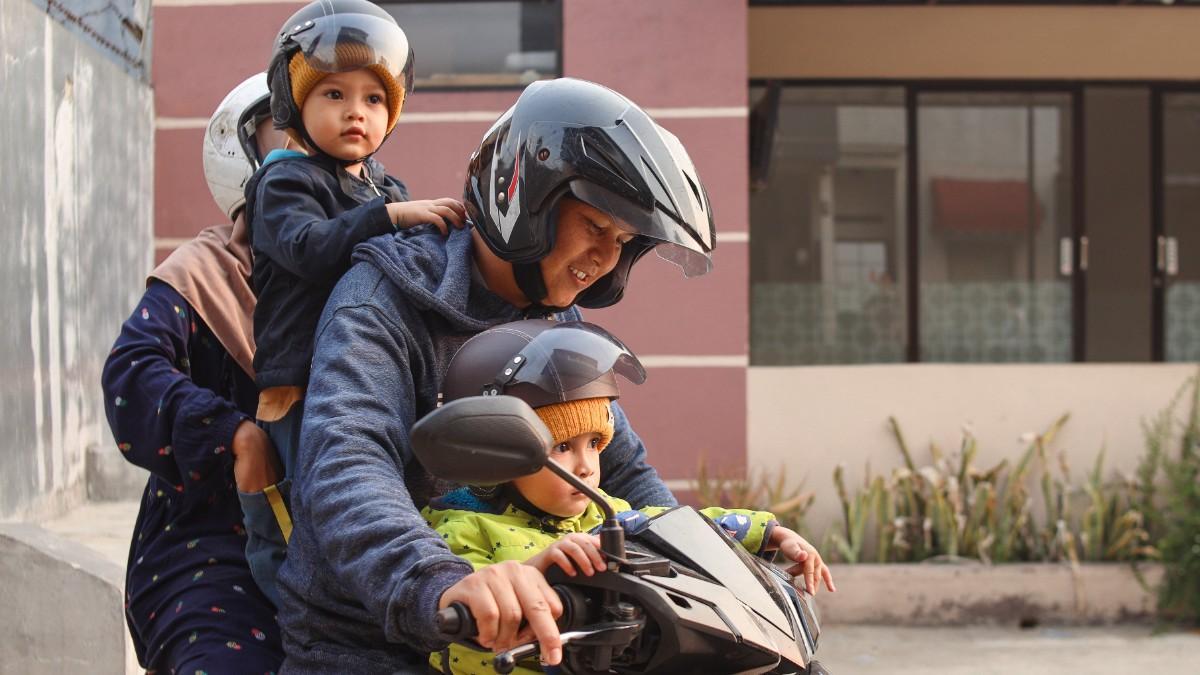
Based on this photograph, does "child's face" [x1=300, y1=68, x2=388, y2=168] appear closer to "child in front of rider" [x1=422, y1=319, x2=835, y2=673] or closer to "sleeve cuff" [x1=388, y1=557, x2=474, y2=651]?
"child in front of rider" [x1=422, y1=319, x2=835, y2=673]

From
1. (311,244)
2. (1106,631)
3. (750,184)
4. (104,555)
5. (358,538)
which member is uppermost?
(750,184)

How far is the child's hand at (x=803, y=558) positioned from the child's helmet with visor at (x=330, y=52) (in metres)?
1.02

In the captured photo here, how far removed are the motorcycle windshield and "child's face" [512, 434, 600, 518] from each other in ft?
0.67

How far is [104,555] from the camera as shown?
4.93 meters

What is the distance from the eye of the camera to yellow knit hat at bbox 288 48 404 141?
8.11 ft

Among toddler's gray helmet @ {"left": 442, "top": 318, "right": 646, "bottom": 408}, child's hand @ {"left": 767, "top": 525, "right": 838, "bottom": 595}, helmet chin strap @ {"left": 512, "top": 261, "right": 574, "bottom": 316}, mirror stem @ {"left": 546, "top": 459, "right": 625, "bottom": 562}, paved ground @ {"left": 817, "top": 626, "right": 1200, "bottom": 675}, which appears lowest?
paved ground @ {"left": 817, "top": 626, "right": 1200, "bottom": 675}

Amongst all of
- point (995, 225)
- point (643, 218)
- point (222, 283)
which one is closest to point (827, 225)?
point (995, 225)

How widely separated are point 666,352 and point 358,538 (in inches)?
242

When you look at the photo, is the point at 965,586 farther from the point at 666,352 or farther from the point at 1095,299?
the point at 1095,299

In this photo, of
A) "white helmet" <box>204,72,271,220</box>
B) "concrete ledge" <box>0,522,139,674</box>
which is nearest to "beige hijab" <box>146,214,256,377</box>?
"white helmet" <box>204,72,271,220</box>

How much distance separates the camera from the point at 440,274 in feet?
7.45

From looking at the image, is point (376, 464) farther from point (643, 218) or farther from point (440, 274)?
point (643, 218)

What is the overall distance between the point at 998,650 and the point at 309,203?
17.9 ft

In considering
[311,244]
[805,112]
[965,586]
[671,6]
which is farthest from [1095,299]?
[311,244]
